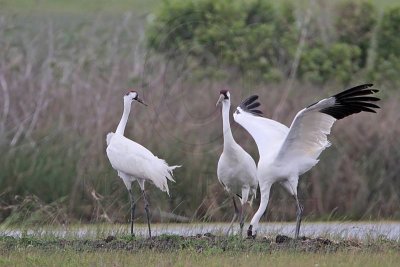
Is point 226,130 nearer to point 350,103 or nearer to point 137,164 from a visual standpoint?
point 137,164

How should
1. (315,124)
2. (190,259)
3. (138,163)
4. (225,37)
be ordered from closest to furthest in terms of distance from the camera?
(190,259)
(315,124)
(138,163)
(225,37)

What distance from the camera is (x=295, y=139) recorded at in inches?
520

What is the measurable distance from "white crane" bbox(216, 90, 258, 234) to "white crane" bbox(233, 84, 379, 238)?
259mm

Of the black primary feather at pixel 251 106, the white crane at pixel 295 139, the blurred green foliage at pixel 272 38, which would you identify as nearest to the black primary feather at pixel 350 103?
the white crane at pixel 295 139

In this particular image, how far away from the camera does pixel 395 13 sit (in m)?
23.6

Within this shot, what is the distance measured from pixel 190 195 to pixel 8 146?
8.04 ft

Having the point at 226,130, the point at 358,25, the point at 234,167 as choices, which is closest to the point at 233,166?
the point at 234,167

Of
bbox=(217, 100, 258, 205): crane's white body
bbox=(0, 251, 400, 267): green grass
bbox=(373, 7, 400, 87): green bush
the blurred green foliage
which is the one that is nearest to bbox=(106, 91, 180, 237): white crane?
bbox=(217, 100, 258, 205): crane's white body

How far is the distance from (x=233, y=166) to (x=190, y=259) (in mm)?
3053

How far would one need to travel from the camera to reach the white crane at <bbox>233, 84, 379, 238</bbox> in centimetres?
1245

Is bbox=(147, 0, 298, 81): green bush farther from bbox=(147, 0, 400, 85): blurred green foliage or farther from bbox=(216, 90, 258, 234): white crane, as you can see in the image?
bbox=(216, 90, 258, 234): white crane

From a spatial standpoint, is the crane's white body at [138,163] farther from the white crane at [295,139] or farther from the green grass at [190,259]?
the green grass at [190,259]

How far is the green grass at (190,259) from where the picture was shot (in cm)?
1047

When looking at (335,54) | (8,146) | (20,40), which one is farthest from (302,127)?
(335,54)
